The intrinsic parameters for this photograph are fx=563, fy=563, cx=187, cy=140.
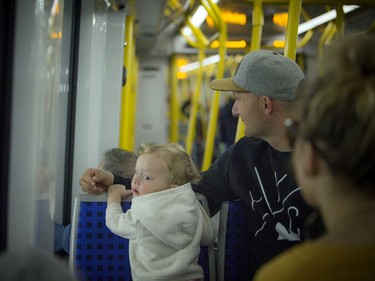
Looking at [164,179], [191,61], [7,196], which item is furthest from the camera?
[191,61]

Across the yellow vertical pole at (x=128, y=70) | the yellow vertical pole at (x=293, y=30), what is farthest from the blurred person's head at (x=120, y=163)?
the yellow vertical pole at (x=128, y=70)

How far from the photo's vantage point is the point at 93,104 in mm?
3291

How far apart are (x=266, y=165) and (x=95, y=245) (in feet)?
2.47

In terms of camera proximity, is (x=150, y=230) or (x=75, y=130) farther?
(x=75, y=130)

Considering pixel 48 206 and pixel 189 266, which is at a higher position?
pixel 48 206

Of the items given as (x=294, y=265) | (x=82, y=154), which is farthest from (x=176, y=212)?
(x=82, y=154)

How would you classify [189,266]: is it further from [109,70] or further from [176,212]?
[109,70]

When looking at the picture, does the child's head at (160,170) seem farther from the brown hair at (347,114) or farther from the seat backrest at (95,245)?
the brown hair at (347,114)

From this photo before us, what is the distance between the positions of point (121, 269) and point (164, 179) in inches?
17.0

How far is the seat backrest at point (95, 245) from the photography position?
2.20m

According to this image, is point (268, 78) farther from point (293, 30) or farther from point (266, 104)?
point (293, 30)

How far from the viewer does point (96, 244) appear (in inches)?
87.2

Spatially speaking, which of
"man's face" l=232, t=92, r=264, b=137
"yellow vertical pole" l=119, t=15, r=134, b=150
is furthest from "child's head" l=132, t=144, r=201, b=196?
"yellow vertical pole" l=119, t=15, r=134, b=150

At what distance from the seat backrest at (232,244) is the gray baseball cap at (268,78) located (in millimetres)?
477
